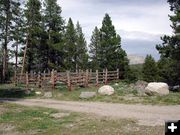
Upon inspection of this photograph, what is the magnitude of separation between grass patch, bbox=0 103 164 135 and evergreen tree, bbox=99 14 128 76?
44680 millimetres

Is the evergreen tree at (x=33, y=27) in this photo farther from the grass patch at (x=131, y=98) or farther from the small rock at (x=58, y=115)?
the small rock at (x=58, y=115)

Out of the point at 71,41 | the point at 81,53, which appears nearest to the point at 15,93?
the point at 71,41

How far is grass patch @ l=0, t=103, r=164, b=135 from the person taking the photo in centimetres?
1304

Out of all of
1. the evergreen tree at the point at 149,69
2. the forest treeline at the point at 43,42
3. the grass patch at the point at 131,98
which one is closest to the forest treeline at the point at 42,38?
the forest treeline at the point at 43,42

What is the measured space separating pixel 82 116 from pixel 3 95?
18.1 meters

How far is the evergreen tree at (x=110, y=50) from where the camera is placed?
2473 inches

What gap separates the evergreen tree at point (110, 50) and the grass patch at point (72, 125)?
4468 cm

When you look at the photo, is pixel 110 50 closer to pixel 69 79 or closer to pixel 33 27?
pixel 33 27

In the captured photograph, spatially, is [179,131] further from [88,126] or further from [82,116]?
[82,116]

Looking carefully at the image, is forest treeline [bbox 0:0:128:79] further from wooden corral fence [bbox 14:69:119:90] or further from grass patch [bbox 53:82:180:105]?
grass patch [bbox 53:82:180:105]

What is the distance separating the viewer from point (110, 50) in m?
63.6

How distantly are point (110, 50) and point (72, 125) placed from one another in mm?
49361

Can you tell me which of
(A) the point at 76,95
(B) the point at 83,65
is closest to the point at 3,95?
(A) the point at 76,95

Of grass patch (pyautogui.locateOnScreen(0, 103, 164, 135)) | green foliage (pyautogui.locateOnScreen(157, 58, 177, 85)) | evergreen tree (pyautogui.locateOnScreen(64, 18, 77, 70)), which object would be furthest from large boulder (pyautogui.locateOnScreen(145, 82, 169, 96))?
evergreen tree (pyautogui.locateOnScreen(64, 18, 77, 70))
